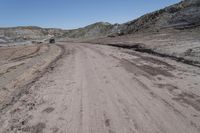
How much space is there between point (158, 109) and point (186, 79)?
3585 mm

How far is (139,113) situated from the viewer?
20.7 ft

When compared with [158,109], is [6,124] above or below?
below

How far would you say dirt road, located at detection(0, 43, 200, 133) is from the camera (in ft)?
18.7

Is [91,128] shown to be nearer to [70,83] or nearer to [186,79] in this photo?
[70,83]

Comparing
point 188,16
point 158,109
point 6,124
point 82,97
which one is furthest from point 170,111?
point 188,16

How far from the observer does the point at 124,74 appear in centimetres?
1138

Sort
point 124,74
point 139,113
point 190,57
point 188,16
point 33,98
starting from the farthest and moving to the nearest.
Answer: point 188,16 < point 190,57 < point 124,74 < point 33,98 < point 139,113

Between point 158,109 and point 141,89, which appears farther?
point 141,89

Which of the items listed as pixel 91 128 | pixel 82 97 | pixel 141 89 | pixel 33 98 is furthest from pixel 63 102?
pixel 141 89

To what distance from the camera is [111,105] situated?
7066 mm

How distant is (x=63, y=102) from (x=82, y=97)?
692mm

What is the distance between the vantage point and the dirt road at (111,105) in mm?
5707

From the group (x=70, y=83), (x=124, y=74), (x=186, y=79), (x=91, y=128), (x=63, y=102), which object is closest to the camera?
(x=91, y=128)

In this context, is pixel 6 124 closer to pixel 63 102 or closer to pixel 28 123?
pixel 28 123
